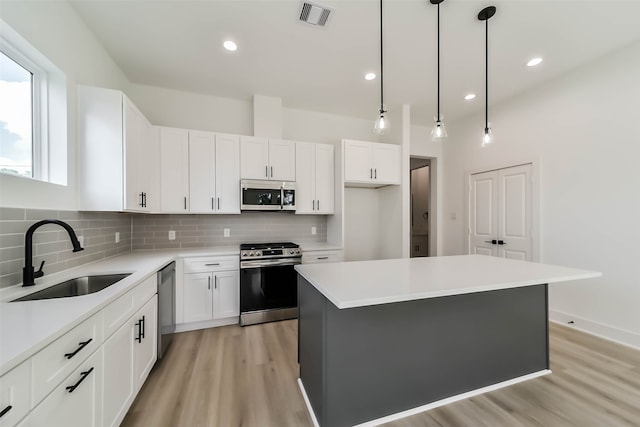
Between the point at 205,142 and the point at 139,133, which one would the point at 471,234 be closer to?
the point at 205,142

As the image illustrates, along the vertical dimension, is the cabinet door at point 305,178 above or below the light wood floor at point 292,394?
above

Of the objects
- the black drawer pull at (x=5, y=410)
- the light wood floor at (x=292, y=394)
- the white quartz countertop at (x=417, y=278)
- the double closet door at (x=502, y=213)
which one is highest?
the double closet door at (x=502, y=213)

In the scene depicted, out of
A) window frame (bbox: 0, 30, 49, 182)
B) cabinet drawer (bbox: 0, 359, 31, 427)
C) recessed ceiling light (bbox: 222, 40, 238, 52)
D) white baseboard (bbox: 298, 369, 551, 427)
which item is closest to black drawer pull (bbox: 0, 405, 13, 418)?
cabinet drawer (bbox: 0, 359, 31, 427)

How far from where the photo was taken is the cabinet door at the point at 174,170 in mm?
2920

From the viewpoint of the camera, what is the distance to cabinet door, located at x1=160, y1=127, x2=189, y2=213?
9.58 feet

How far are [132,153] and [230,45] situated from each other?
140 cm

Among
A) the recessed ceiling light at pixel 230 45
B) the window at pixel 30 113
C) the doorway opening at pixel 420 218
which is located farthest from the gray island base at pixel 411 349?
the doorway opening at pixel 420 218

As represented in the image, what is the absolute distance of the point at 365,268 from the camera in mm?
1903

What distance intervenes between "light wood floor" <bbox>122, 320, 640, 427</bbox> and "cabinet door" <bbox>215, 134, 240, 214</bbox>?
5.30ft

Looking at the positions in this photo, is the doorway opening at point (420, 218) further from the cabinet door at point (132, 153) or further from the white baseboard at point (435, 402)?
the cabinet door at point (132, 153)

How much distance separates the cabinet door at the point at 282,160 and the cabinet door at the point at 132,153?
144 centimetres

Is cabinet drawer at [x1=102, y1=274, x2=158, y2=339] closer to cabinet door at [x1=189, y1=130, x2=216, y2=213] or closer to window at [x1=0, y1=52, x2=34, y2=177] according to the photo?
window at [x1=0, y1=52, x2=34, y2=177]

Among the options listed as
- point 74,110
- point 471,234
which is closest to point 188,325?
point 74,110

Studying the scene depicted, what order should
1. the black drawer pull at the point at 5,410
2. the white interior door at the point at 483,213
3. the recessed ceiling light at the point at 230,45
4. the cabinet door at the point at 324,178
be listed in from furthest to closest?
the white interior door at the point at 483,213, the cabinet door at the point at 324,178, the recessed ceiling light at the point at 230,45, the black drawer pull at the point at 5,410
